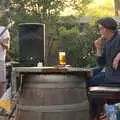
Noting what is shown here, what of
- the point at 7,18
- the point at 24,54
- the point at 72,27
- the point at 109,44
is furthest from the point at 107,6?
the point at 109,44

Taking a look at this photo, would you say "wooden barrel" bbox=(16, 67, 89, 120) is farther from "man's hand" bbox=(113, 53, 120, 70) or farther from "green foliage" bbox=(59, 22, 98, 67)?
"green foliage" bbox=(59, 22, 98, 67)

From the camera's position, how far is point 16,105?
15.8 ft

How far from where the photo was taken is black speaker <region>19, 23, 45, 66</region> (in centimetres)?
971

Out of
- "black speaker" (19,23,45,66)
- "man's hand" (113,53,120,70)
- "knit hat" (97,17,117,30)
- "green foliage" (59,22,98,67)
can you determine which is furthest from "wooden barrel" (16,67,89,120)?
"green foliage" (59,22,98,67)

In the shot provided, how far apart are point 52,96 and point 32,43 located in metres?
5.55

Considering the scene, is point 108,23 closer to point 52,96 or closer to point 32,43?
point 52,96

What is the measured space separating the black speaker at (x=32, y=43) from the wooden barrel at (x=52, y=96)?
16.3 feet

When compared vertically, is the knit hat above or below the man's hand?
above

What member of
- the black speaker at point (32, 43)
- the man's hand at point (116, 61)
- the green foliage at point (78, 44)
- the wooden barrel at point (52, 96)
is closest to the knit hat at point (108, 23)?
the man's hand at point (116, 61)

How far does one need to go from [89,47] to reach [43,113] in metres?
9.86

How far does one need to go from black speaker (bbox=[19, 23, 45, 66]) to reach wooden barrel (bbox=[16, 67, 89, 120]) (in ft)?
16.3

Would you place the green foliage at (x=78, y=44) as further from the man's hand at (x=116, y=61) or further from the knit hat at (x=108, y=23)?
the man's hand at (x=116, y=61)

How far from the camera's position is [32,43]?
995 cm

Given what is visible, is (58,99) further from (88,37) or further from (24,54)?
(88,37)
